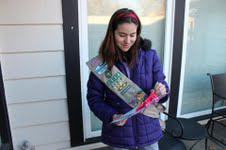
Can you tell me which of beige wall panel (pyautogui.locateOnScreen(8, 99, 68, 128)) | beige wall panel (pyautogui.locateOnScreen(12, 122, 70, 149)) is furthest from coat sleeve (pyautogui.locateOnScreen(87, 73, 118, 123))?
beige wall panel (pyautogui.locateOnScreen(12, 122, 70, 149))

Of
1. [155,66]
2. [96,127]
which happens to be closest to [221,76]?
[155,66]

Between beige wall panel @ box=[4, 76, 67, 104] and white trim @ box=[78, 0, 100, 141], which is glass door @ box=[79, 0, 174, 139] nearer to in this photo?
white trim @ box=[78, 0, 100, 141]

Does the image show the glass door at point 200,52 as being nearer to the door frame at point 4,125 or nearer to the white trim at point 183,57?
the white trim at point 183,57

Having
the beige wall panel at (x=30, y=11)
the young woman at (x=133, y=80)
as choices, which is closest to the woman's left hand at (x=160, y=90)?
the young woman at (x=133, y=80)

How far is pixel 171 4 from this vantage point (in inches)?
86.3

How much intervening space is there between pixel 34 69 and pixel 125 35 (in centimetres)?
109

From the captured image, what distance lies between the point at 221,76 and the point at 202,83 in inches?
13.8

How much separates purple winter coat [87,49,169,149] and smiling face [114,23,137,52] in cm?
14

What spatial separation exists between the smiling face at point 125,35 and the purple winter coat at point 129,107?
0.14 m

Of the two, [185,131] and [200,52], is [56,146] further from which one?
[200,52]

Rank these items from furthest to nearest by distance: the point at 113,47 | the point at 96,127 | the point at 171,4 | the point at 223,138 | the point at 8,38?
1. the point at 223,138
2. the point at 96,127
3. the point at 171,4
4. the point at 8,38
5. the point at 113,47

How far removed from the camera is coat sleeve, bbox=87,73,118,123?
1.22 metres

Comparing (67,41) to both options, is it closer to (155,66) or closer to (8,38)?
(8,38)

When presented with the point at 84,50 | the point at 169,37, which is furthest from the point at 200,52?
the point at 84,50
